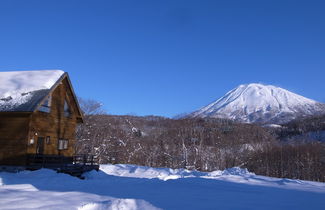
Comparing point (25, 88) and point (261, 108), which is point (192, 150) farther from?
point (261, 108)

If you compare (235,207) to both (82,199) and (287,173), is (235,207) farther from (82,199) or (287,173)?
(287,173)

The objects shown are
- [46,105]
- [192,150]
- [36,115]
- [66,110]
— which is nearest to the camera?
[36,115]

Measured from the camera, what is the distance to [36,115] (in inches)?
805

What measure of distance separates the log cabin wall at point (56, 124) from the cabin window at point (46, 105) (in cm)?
21

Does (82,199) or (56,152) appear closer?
(82,199)

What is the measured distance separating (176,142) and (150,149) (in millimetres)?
6588

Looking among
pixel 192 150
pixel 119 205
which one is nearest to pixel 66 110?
pixel 119 205

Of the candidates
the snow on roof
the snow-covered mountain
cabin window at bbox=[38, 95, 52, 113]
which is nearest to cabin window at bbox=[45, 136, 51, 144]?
cabin window at bbox=[38, 95, 52, 113]

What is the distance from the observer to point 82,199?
990cm

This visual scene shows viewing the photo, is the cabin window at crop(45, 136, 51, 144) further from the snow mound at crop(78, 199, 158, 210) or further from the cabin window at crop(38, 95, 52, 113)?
the snow mound at crop(78, 199, 158, 210)

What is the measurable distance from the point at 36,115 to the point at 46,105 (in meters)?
1.27

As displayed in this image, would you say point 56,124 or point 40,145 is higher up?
point 56,124

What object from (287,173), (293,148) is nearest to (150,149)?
(287,173)

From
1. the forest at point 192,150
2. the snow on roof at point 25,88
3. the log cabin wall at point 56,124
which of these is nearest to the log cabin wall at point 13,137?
the log cabin wall at point 56,124
